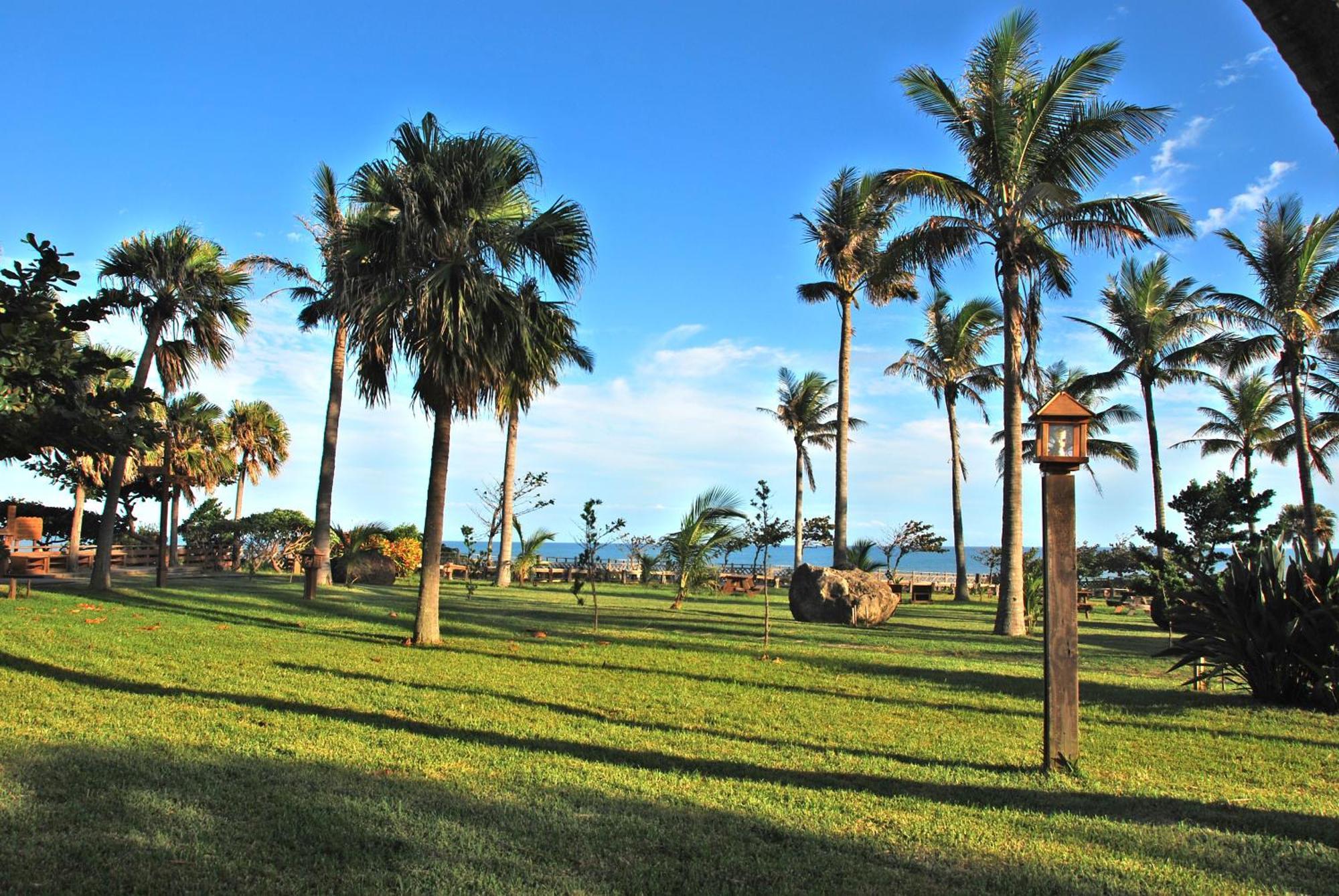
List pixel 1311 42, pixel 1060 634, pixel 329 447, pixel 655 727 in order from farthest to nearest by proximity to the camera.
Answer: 1. pixel 329 447
2. pixel 655 727
3. pixel 1060 634
4. pixel 1311 42

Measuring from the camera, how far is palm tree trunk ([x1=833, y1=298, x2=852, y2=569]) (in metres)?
22.8

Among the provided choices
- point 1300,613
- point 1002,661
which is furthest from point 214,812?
point 1002,661

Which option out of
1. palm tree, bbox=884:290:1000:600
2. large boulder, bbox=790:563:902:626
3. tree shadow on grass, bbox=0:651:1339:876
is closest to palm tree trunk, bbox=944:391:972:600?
palm tree, bbox=884:290:1000:600

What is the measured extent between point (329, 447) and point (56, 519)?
19451 mm

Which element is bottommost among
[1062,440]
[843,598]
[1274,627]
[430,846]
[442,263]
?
[430,846]

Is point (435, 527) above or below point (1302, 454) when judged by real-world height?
below

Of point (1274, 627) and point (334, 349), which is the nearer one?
point (1274, 627)

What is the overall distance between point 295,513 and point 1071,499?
126ft

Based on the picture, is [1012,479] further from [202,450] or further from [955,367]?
[202,450]

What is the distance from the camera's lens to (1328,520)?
4731cm

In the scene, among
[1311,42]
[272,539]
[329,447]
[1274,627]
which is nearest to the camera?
[1311,42]

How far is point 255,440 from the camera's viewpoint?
4038 cm

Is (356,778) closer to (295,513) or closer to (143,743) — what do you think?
(143,743)

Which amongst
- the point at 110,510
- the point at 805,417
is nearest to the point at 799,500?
the point at 805,417
